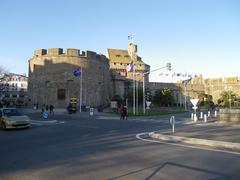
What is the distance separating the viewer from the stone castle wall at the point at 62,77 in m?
70.7

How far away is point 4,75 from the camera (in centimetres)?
6531

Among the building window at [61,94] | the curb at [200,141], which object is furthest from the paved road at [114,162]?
the building window at [61,94]

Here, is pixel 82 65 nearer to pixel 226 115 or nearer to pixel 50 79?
pixel 50 79

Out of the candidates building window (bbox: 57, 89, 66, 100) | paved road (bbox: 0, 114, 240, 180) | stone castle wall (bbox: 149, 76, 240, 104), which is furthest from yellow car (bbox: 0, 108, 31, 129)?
stone castle wall (bbox: 149, 76, 240, 104)

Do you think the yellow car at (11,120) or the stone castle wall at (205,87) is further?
the stone castle wall at (205,87)

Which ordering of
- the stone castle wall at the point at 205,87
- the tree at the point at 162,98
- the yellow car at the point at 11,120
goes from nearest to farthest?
the yellow car at the point at 11,120
the tree at the point at 162,98
the stone castle wall at the point at 205,87

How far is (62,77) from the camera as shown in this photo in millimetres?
71062

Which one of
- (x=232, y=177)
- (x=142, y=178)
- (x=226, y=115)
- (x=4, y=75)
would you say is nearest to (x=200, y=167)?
(x=232, y=177)

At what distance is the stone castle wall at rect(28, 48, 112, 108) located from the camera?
232 feet

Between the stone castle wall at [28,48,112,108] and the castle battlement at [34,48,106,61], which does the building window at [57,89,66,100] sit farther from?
the castle battlement at [34,48,106,61]

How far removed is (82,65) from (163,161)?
65905 mm

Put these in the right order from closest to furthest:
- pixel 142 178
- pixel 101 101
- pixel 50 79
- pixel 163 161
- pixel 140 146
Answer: pixel 142 178 < pixel 163 161 < pixel 140 146 < pixel 50 79 < pixel 101 101

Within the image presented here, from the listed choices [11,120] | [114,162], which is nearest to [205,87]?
[11,120]

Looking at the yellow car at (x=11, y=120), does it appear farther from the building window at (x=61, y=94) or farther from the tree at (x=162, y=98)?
the tree at (x=162, y=98)
